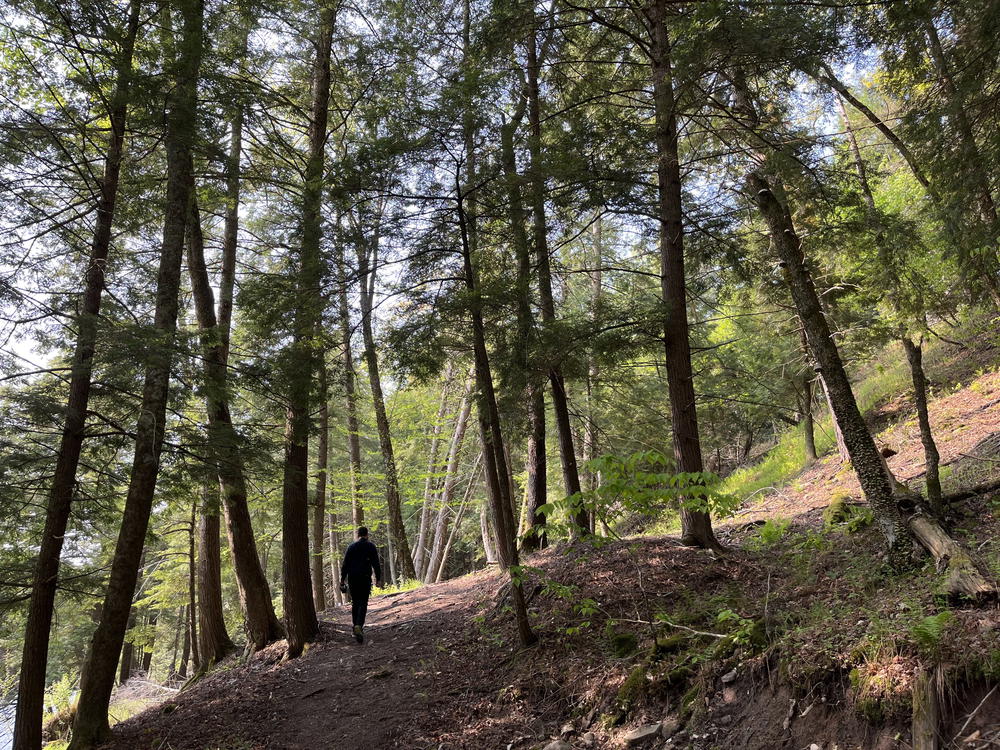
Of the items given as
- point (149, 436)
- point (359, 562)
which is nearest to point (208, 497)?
point (149, 436)

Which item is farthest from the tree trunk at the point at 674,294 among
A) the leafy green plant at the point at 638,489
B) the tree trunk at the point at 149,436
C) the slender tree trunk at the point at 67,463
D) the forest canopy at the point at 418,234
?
the slender tree trunk at the point at 67,463

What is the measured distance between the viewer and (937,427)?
9969 millimetres

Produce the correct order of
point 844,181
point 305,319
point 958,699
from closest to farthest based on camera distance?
point 958,699 < point 844,181 < point 305,319

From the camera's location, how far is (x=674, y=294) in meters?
7.44

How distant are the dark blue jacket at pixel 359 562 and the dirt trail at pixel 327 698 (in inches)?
37.0

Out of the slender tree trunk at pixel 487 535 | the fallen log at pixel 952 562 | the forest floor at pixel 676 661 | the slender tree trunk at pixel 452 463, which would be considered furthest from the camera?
the slender tree trunk at pixel 487 535

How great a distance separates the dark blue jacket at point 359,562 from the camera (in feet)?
29.4

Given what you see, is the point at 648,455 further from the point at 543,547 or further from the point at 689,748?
the point at 543,547

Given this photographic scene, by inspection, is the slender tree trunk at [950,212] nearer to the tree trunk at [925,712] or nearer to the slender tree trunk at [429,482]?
the tree trunk at [925,712]

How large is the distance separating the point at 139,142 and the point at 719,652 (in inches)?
374

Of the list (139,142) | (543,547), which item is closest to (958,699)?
(543,547)

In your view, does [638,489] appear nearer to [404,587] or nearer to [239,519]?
[239,519]

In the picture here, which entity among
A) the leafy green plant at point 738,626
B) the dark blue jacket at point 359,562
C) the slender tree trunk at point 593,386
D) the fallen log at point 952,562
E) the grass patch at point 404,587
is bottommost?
the grass patch at point 404,587

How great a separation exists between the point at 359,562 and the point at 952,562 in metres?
7.69
